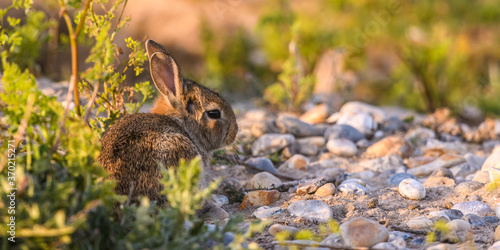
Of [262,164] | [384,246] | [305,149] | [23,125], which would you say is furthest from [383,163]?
[23,125]

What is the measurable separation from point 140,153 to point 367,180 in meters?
2.28

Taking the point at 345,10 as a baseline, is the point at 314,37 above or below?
below

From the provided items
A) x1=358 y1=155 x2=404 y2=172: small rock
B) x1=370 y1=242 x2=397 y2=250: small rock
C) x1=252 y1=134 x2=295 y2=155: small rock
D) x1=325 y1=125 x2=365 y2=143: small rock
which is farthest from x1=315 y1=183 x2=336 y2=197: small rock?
x1=325 y1=125 x2=365 y2=143: small rock

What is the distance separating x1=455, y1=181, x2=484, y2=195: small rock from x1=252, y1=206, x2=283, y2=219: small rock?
1.46 m

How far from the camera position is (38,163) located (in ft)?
8.55

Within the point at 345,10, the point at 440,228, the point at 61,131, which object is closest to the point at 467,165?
the point at 440,228

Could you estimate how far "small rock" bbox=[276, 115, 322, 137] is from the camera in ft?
20.0

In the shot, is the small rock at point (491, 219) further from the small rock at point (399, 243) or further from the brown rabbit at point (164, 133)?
the brown rabbit at point (164, 133)

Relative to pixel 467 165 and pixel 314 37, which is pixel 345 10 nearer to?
pixel 314 37

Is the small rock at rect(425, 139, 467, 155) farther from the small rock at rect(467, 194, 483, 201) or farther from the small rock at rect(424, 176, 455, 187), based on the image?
the small rock at rect(467, 194, 483, 201)

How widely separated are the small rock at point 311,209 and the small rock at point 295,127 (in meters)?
2.33

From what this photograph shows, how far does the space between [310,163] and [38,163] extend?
3.33 meters

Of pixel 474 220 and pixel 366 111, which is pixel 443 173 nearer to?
pixel 474 220

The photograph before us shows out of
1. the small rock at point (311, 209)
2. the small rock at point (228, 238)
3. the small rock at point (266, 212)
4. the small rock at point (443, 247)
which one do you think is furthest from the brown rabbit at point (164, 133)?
the small rock at point (443, 247)
